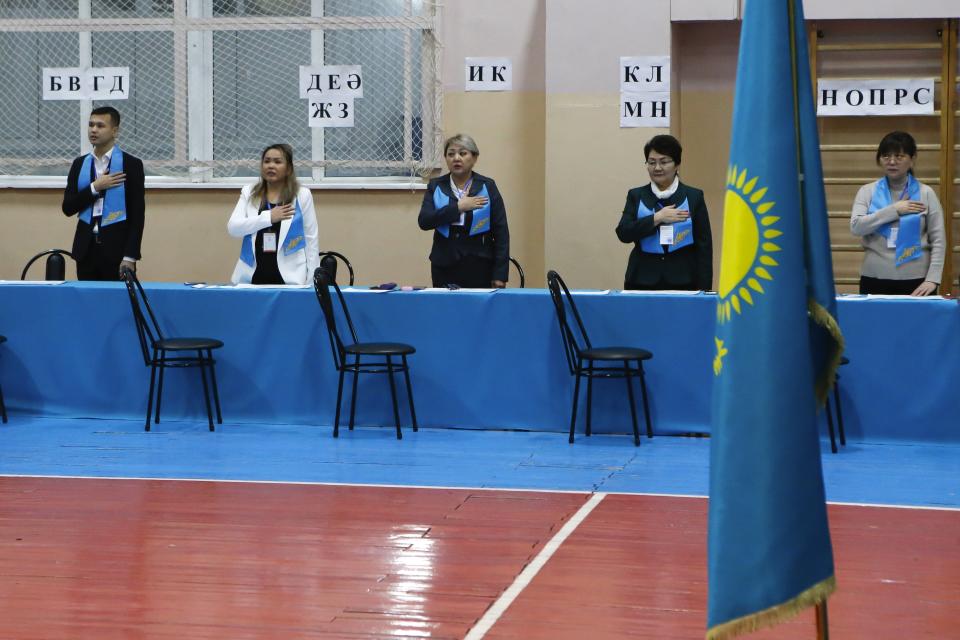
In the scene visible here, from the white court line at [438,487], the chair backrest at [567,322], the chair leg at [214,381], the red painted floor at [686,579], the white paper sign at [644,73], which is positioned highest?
the white paper sign at [644,73]

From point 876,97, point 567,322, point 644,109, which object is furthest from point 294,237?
point 876,97

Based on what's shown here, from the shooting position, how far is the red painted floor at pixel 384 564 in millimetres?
3203

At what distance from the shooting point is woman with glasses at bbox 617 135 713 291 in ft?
20.0

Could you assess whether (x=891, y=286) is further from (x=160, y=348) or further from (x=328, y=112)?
(x=328, y=112)

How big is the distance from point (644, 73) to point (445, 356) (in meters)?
2.53

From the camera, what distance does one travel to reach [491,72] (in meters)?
8.12

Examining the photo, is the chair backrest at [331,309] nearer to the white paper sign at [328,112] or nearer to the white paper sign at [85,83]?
the white paper sign at [328,112]

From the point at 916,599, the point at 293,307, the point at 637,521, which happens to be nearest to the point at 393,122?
the point at 293,307

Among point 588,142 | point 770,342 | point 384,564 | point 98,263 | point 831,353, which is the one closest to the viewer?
point 770,342

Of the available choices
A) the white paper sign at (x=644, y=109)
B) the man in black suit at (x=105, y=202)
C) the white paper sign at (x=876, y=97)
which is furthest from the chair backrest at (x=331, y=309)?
the white paper sign at (x=876, y=97)

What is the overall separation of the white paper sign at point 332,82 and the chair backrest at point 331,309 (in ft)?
7.47

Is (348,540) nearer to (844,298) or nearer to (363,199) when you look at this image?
(844,298)

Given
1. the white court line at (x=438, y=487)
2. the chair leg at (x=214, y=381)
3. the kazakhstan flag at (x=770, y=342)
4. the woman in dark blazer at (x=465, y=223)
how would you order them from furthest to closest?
the woman in dark blazer at (x=465, y=223)
the chair leg at (x=214, y=381)
the white court line at (x=438, y=487)
the kazakhstan flag at (x=770, y=342)

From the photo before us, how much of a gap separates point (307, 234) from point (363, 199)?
1942 mm
